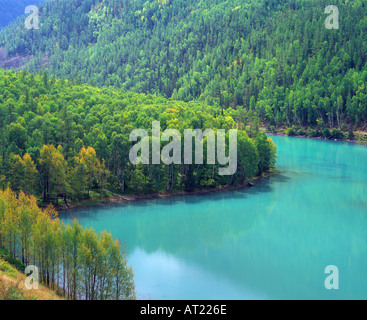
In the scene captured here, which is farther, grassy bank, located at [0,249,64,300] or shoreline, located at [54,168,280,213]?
shoreline, located at [54,168,280,213]

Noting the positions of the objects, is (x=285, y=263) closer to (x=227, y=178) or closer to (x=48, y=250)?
(x=48, y=250)

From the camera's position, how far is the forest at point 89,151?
58.2 metres

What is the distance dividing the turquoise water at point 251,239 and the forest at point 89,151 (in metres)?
3.44

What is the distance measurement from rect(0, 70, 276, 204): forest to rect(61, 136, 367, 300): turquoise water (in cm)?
344

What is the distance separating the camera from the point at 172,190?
223ft

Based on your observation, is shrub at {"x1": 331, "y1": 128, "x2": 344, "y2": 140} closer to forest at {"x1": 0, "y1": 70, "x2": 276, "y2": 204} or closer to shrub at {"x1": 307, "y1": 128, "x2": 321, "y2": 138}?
shrub at {"x1": 307, "y1": 128, "x2": 321, "y2": 138}

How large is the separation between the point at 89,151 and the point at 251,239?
80.4 ft

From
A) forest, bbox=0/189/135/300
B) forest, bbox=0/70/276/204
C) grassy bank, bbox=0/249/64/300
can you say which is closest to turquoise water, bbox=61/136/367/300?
forest, bbox=0/70/276/204

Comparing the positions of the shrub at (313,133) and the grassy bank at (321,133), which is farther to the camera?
the shrub at (313,133)

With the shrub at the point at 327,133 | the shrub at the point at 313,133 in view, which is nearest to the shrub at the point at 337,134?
the shrub at the point at 327,133

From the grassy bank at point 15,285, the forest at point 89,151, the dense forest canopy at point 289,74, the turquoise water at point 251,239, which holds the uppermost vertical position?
the dense forest canopy at point 289,74

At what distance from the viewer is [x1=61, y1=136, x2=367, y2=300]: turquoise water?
3906 centimetres

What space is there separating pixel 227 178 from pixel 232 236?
19741 millimetres

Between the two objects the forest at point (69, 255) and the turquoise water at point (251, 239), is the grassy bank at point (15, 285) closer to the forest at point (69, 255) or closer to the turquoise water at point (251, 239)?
the forest at point (69, 255)
